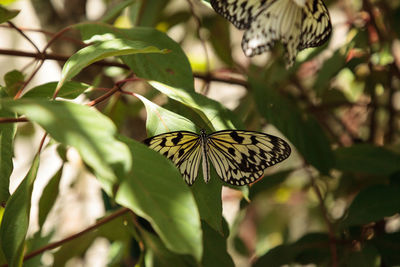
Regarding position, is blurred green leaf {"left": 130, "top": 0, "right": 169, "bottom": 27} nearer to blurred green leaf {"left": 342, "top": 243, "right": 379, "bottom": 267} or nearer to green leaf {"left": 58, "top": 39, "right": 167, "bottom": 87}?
green leaf {"left": 58, "top": 39, "right": 167, "bottom": 87}

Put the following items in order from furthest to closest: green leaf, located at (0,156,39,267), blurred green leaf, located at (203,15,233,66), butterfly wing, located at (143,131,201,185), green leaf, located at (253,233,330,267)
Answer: blurred green leaf, located at (203,15,233,66) → green leaf, located at (253,233,330,267) → butterfly wing, located at (143,131,201,185) → green leaf, located at (0,156,39,267)

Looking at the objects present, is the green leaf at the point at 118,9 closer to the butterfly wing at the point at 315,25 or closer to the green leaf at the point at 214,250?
the butterfly wing at the point at 315,25

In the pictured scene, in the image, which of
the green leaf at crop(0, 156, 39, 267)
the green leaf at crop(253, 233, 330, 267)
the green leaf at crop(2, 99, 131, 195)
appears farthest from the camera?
the green leaf at crop(253, 233, 330, 267)

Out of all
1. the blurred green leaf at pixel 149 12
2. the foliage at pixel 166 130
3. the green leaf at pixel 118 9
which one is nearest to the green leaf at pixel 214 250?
the foliage at pixel 166 130

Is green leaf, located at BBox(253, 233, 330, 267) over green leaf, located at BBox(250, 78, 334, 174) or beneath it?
beneath

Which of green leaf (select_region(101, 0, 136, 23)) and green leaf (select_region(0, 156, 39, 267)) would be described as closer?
green leaf (select_region(0, 156, 39, 267))

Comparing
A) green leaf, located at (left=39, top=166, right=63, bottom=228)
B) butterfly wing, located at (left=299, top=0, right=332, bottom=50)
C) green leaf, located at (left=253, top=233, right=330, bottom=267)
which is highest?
butterfly wing, located at (left=299, top=0, right=332, bottom=50)

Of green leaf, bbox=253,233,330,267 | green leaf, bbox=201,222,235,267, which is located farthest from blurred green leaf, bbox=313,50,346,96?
green leaf, bbox=201,222,235,267
